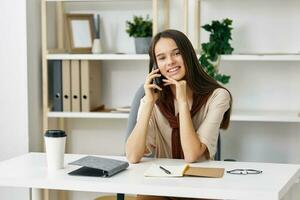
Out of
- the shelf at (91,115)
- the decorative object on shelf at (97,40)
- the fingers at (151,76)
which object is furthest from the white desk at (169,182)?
the decorative object on shelf at (97,40)

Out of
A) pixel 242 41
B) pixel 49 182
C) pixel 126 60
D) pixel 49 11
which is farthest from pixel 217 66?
pixel 49 182

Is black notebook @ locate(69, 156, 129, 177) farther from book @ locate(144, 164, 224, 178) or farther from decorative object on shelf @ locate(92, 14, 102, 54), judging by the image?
decorative object on shelf @ locate(92, 14, 102, 54)

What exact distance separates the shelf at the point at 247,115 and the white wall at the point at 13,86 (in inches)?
8.5

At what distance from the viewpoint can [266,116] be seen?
3.40 meters

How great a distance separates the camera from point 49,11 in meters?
3.89

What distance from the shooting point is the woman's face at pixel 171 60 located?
8.28ft

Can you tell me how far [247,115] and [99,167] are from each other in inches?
61.5

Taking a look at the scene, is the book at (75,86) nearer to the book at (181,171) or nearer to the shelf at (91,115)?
the shelf at (91,115)

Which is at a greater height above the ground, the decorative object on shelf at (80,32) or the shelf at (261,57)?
the decorative object on shelf at (80,32)

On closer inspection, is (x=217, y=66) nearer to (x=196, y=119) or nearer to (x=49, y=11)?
(x=196, y=119)

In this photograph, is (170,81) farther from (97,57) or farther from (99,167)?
(97,57)

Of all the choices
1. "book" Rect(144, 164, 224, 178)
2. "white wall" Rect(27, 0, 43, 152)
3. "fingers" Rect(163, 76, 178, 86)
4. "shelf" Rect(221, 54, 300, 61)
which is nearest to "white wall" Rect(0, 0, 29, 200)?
"white wall" Rect(27, 0, 43, 152)

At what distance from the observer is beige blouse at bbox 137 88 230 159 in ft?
7.93

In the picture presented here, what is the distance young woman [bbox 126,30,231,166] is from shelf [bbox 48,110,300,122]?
2.92 feet
